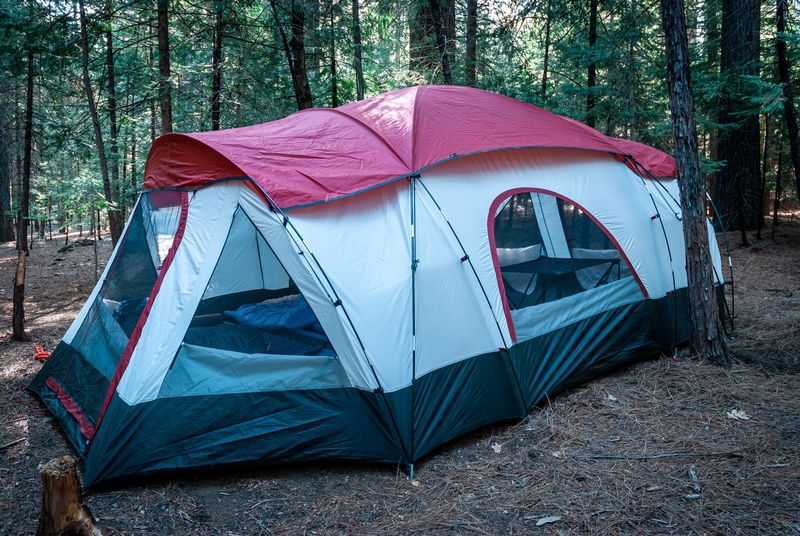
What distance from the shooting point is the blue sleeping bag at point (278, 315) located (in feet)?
14.5

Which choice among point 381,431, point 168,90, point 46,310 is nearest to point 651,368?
point 381,431

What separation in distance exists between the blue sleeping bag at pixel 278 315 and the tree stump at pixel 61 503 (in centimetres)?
192

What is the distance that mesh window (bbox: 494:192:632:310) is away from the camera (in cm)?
506

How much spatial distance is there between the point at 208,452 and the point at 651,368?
158 inches

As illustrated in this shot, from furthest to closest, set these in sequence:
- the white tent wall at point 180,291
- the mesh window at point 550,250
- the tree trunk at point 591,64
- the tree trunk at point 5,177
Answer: the tree trunk at point 5,177 → the tree trunk at point 591,64 → the mesh window at point 550,250 → the white tent wall at point 180,291

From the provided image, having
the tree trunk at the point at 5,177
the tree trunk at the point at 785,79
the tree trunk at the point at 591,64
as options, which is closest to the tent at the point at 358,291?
the tree trunk at the point at 591,64

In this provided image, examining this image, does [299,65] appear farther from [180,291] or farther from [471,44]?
[180,291]

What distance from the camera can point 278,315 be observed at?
15.6 feet

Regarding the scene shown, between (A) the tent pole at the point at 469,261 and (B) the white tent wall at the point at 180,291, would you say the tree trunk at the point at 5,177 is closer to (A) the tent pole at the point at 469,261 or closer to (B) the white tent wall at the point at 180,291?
(B) the white tent wall at the point at 180,291

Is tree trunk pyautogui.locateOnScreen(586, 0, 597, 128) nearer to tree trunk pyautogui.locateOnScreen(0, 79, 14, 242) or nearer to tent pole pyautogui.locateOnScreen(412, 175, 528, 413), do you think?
tent pole pyautogui.locateOnScreen(412, 175, 528, 413)

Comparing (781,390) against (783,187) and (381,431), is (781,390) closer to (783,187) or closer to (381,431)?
(381,431)

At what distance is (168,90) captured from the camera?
8.27 metres

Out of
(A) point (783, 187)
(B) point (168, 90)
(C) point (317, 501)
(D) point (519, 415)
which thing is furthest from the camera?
(A) point (783, 187)

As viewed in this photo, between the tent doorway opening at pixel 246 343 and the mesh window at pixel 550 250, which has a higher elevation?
the mesh window at pixel 550 250
